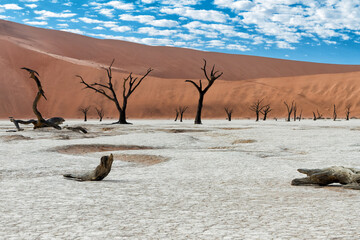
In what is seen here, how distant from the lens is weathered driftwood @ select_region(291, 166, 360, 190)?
25.4 ft

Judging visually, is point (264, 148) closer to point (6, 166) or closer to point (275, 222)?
point (6, 166)

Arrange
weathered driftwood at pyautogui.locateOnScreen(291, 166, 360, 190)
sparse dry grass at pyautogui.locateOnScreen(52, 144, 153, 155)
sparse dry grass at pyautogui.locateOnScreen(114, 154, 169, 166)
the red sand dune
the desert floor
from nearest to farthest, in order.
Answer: the desert floor, weathered driftwood at pyautogui.locateOnScreen(291, 166, 360, 190), sparse dry grass at pyautogui.locateOnScreen(114, 154, 169, 166), sparse dry grass at pyautogui.locateOnScreen(52, 144, 153, 155), the red sand dune

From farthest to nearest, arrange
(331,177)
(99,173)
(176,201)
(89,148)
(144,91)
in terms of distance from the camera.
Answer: (144,91), (89,148), (99,173), (331,177), (176,201)

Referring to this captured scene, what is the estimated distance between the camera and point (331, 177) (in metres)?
7.87

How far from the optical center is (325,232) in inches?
182

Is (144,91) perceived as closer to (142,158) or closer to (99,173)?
(142,158)

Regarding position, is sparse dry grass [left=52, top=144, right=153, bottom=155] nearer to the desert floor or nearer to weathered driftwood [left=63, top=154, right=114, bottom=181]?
the desert floor

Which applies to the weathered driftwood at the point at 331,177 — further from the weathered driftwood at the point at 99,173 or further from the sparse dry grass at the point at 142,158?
the sparse dry grass at the point at 142,158

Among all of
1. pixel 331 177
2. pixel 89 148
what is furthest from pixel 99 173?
pixel 89 148

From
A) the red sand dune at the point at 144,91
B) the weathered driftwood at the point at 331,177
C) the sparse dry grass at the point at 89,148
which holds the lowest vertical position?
the sparse dry grass at the point at 89,148

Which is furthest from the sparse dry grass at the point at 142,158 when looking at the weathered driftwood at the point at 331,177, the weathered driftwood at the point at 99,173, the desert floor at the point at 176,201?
the weathered driftwood at the point at 331,177

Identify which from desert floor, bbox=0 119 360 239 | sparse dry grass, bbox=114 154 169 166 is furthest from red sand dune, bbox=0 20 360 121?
desert floor, bbox=0 119 360 239

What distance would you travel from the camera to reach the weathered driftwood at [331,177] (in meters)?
7.75

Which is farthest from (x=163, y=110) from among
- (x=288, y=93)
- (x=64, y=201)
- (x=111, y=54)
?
(x=64, y=201)
